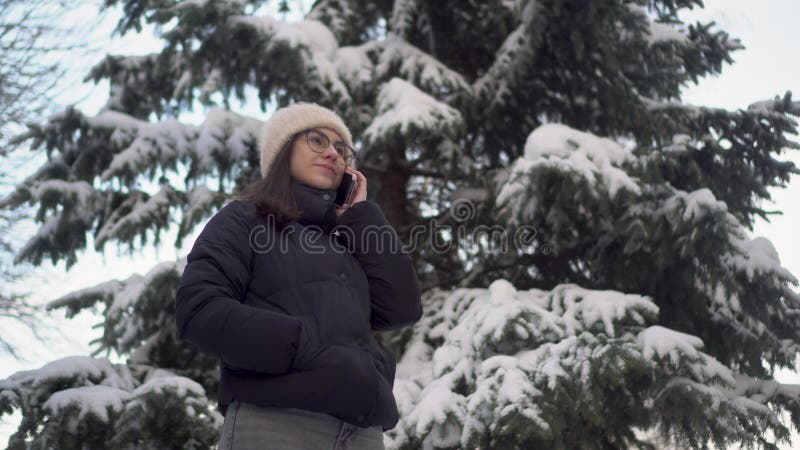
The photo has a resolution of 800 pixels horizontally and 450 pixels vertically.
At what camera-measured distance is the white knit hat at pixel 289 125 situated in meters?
2.51

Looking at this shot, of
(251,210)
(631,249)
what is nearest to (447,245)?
(631,249)

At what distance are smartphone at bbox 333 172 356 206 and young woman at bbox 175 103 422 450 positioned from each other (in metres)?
0.02

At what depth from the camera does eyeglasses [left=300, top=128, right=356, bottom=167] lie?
2.47m

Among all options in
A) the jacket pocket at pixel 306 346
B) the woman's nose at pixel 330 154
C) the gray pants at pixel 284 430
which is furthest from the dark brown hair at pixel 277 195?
the gray pants at pixel 284 430

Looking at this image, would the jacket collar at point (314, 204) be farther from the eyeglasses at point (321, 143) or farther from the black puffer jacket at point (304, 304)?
the eyeglasses at point (321, 143)

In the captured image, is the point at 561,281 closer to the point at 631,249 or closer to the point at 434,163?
the point at 631,249

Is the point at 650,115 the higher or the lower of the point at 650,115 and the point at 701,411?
the higher

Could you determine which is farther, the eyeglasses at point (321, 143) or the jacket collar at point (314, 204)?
the eyeglasses at point (321, 143)

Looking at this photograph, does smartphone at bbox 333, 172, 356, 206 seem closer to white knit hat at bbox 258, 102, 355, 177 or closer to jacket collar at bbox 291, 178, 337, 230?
jacket collar at bbox 291, 178, 337, 230

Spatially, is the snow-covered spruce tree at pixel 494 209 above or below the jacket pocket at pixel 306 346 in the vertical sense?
below

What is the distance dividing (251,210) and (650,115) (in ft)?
18.4

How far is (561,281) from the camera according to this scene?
672cm

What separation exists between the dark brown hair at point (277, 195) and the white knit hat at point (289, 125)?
8cm

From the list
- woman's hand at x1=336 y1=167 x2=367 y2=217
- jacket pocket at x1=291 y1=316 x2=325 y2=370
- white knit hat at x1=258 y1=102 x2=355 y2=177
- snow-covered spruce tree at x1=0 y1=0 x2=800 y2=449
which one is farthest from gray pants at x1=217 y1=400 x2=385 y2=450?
snow-covered spruce tree at x1=0 y1=0 x2=800 y2=449
